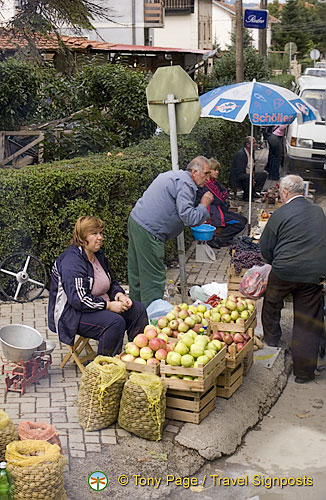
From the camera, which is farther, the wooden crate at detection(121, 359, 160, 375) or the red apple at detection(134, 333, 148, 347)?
the red apple at detection(134, 333, 148, 347)

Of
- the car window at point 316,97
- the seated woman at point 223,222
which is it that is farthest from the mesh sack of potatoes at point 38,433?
the car window at point 316,97

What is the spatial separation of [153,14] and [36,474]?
36932 mm

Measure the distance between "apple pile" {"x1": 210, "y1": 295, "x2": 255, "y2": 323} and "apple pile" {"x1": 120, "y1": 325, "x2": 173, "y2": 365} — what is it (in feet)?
2.46

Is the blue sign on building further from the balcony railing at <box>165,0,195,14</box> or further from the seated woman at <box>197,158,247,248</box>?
the balcony railing at <box>165,0,195,14</box>

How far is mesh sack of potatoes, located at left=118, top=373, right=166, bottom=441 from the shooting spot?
17.3 ft

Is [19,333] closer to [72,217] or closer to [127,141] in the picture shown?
[72,217]

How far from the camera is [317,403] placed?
21.6ft

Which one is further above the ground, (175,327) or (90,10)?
(90,10)

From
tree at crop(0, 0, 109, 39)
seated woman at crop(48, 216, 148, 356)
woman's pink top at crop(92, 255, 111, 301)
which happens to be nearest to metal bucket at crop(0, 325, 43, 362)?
seated woman at crop(48, 216, 148, 356)

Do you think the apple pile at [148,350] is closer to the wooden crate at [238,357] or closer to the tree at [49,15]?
the wooden crate at [238,357]

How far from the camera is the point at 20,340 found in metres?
6.36

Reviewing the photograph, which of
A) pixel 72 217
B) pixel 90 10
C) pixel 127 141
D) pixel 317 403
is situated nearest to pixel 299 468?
pixel 317 403

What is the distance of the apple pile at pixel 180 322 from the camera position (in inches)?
242

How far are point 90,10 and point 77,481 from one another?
1224 cm
